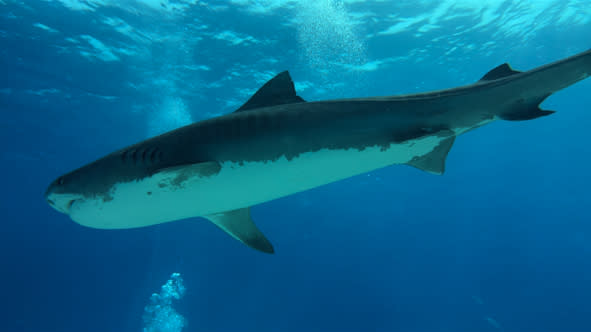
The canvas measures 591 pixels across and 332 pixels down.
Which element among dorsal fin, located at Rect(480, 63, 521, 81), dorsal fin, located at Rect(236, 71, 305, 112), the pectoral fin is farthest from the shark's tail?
the pectoral fin

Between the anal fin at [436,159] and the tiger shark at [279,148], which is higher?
the tiger shark at [279,148]

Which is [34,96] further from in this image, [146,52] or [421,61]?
[421,61]

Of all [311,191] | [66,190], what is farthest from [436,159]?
[311,191]

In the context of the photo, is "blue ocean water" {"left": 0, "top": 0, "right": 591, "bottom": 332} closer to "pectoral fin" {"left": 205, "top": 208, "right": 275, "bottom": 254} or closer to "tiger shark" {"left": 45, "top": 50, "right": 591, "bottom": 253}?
"pectoral fin" {"left": 205, "top": 208, "right": 275, "bottom": 254}

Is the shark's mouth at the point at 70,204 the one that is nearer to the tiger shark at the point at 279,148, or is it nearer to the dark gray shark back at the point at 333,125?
the tiger shark at the point at 279,148

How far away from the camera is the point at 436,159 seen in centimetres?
296

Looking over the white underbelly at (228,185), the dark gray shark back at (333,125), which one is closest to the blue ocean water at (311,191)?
the dark gray shark back at (333,125)

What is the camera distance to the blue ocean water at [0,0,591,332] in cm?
1650

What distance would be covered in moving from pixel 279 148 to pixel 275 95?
0.79 metres

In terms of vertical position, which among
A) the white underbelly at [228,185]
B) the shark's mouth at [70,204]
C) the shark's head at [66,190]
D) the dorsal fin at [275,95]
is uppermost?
the dorsal fin at [275,95]

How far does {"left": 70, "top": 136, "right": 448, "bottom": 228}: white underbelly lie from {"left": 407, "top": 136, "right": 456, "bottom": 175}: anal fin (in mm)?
87

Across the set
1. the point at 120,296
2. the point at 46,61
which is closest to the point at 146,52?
the point at 46,61

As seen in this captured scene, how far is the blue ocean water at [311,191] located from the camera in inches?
650

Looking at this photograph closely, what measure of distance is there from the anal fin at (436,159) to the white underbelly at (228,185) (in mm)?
87
